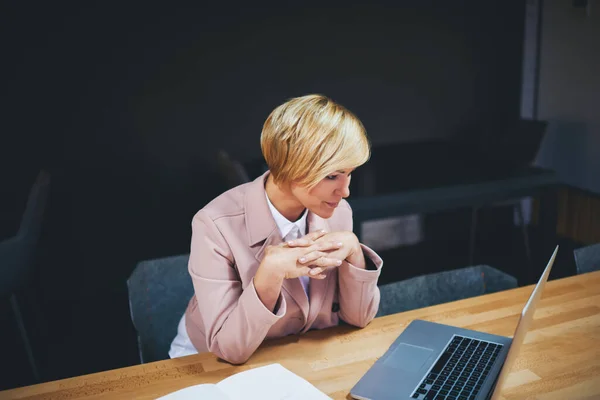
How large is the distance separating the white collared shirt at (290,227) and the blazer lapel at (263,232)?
23 mm

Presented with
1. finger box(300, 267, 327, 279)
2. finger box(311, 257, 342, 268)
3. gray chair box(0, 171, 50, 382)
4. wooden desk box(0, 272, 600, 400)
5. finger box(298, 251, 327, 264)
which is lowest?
gray chair box(0, 171, 50, 382)

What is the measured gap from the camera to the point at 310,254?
50.6 inches

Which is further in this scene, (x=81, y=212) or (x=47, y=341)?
(x=81, y=212)

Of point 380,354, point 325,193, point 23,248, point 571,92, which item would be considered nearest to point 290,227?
point 325,193

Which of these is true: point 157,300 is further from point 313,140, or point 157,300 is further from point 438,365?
point 438,365

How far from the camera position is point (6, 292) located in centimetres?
245

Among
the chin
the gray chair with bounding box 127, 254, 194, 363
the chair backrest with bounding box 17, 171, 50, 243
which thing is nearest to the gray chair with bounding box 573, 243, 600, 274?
the chin

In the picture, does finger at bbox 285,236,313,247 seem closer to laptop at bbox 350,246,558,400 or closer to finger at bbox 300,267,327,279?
finger at bbox 300,267,327,279

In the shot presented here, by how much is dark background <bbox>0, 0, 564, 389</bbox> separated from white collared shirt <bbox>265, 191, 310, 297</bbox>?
1.70 m

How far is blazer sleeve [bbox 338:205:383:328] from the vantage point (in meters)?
1.41

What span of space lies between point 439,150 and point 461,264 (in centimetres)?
81

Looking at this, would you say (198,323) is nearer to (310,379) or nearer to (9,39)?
(310,379)

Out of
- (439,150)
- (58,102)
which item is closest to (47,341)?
(58,102)

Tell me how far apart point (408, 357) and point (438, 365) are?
0.07 metres
